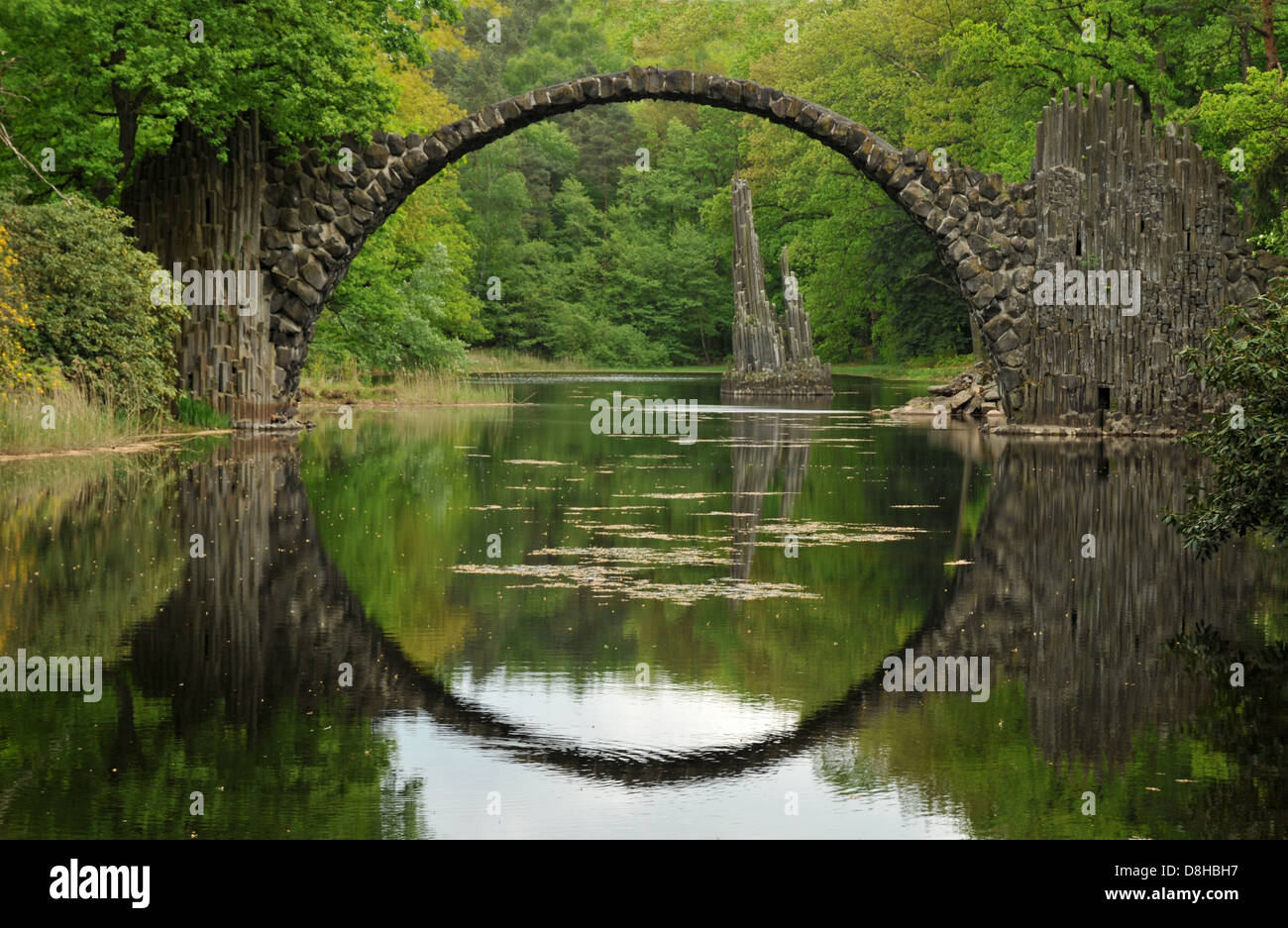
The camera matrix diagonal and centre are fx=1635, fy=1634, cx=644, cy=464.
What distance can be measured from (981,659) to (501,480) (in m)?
11.5

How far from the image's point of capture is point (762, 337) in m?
48.3

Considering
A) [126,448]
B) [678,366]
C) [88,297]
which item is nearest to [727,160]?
[678,366]

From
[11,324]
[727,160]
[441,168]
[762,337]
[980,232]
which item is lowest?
[11,324]

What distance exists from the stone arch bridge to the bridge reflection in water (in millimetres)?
9860

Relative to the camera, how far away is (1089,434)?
84.9ft

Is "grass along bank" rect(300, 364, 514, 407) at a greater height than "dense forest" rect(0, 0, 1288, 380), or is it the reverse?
"dense forest" rect(0, 0, 1288, 380)

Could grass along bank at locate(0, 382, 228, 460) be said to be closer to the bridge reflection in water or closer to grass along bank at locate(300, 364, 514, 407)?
the bridge reflection in water

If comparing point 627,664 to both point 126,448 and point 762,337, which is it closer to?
point 126,448

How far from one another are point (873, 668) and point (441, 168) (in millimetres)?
19909

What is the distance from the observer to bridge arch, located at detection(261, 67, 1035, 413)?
26500 mm

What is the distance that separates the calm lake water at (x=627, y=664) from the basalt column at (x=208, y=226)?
8834mm

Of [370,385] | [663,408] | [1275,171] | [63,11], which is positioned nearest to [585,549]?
[63,11]

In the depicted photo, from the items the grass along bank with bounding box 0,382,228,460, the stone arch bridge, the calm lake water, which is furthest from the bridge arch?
the calm lake water

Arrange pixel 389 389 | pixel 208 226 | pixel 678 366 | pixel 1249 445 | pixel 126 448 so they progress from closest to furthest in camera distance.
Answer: pixel 1249 445, pixel 126 448, pixel 208 226, pixel 389 389, pixel 678 366
